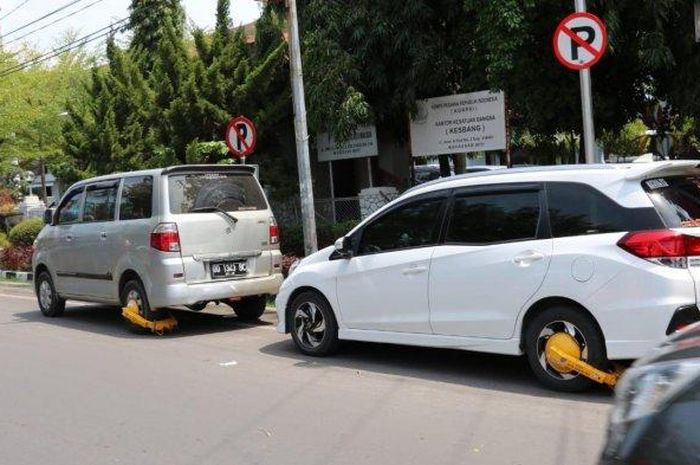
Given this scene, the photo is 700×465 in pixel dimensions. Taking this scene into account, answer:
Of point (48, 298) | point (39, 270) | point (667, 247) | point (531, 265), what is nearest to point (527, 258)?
point (531, 265)

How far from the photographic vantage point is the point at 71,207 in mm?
10836

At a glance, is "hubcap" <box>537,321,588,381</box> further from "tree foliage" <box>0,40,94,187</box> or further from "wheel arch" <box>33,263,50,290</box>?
"tree foliage" <box>0,40,94,187</box>

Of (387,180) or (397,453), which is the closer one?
(397,453)

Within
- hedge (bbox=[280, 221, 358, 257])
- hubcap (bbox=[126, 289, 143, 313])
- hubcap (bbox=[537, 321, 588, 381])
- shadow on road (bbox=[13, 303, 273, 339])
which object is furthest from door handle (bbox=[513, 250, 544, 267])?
hedge (bbox=[280, 221, 358, 257])

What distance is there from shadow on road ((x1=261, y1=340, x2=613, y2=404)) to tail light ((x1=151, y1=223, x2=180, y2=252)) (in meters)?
1.64

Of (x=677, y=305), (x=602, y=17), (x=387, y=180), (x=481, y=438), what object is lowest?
(x=481, y=438)

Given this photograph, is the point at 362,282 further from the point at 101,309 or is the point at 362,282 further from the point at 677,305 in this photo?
the point at 101,309

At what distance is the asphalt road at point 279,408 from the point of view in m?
4.98

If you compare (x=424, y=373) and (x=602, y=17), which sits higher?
(x=602, y=17)

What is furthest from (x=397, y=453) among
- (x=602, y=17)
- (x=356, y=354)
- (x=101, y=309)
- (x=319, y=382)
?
(x=101, y=309)

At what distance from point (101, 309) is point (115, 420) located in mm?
6711

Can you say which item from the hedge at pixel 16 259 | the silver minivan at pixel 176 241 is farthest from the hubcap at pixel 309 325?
the hedge at pixel 16 259

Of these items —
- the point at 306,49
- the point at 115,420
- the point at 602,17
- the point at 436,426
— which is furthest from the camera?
the point at 306,49

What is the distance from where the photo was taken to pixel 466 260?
6.49 meters
